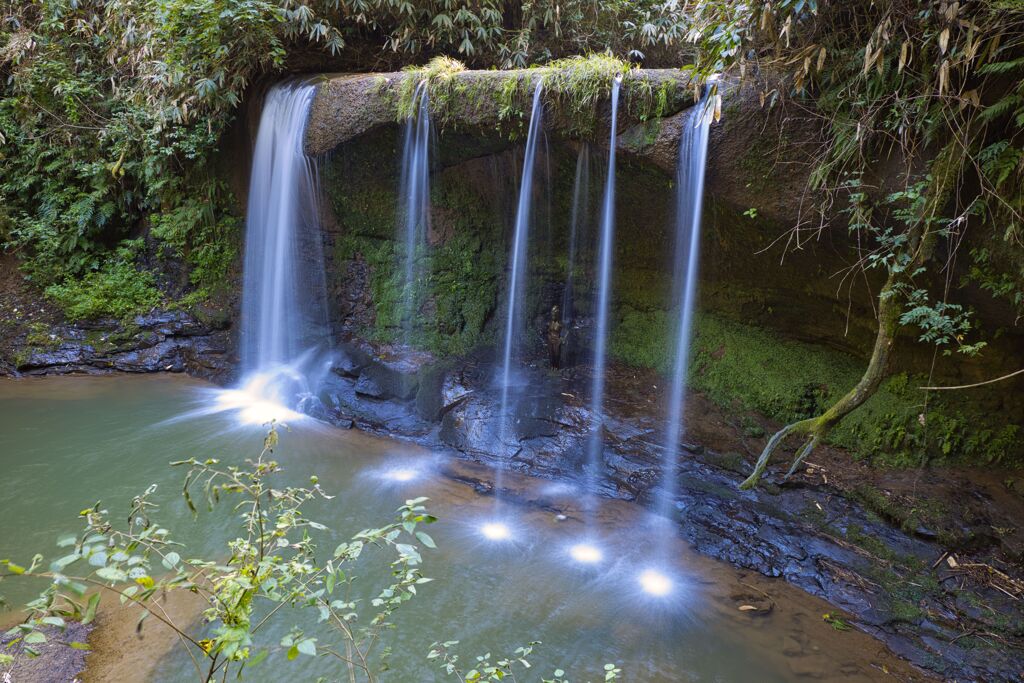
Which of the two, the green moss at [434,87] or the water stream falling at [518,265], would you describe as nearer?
the water stream falling at [518,265]

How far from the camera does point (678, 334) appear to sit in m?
7.25

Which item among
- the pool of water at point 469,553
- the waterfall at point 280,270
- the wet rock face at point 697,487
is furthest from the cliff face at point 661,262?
the pool of water at point 469,553

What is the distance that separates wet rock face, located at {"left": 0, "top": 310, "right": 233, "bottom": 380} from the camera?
330 inches

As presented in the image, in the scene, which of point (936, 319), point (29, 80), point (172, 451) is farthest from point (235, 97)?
point (936, 319)

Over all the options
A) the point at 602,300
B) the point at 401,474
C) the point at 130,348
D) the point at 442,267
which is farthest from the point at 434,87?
the point at 130,348

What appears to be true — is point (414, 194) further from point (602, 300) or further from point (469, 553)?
point (469, 553)

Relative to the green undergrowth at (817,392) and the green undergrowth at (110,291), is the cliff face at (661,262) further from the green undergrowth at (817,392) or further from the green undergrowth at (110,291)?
the green undergrowth at (110,291)

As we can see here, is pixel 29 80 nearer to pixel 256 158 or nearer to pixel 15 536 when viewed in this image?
pixel 256 158

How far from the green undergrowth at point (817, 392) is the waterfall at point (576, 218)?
74cm

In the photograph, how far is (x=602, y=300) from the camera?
7.41 metres

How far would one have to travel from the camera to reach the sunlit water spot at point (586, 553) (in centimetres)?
490

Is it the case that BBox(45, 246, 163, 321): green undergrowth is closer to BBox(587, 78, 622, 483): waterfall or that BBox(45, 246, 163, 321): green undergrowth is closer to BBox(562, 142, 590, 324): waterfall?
BBox(562, 142, 590, 324): waterfall

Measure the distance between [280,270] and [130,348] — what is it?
7.97ft

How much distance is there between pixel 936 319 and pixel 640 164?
2.81m
